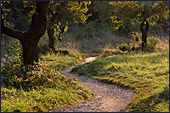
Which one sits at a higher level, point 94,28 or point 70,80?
point 94,28

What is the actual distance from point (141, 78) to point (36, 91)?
3.92m

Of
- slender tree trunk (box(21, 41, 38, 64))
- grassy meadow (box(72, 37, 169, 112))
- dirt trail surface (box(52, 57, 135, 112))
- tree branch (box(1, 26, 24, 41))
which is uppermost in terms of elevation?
tree branch (box(1, 26, 24, 41))

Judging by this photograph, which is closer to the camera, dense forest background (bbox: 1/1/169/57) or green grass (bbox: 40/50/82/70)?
green grass (bbox: 40/50/82/70)

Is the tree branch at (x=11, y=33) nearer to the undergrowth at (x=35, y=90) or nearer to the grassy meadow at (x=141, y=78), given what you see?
the undergrowth at (x=35, y=90)

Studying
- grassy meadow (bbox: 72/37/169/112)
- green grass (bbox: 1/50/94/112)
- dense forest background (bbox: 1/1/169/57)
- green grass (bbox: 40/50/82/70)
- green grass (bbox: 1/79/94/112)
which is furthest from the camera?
dense forest background (bbox: 1/1/169/57)

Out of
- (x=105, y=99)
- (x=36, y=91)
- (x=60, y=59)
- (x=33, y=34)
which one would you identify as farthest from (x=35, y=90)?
(x=60, y=59)

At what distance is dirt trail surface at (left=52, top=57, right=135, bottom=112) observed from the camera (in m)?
5.76

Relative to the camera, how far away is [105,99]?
6840mm

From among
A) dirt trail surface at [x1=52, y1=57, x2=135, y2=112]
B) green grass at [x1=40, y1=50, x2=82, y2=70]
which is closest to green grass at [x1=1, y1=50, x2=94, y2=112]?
dirt trail surface at [x1=52, y1=57, x2=135, y2=112]

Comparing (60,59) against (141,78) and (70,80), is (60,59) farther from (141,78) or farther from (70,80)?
(70,80)

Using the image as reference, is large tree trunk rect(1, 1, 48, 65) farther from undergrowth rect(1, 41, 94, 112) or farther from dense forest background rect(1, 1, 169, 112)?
undergrowth rect(1, 41, 94, 112)

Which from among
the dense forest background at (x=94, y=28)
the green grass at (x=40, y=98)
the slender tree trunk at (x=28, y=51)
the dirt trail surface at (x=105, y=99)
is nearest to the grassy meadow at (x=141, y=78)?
the dirt trail surface at (x=105, y=99)

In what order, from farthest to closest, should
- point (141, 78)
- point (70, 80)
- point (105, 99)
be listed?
point (141, 78) → point (70, 80) → point (105, 99)

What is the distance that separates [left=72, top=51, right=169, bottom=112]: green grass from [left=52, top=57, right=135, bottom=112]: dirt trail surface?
0.24m
